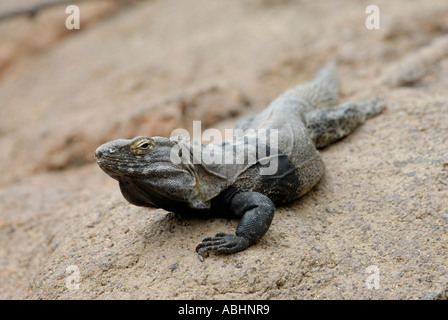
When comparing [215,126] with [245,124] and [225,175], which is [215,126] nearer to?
[245,124]

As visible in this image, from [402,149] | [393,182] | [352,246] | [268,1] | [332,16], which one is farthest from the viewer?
[268,1]

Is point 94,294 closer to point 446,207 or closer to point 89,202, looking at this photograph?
point 89,202

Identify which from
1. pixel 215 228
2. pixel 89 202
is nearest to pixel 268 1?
pixel 89 202

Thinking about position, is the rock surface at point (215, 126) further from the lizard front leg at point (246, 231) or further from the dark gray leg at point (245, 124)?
the dark gray leg at point (245, 124)

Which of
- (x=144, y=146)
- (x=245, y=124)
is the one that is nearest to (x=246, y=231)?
(x=144, y=146)

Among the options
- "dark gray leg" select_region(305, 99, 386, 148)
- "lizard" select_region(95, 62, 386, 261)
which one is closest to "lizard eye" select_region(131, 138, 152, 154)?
"lizard" select_region(95, 62, 386, 261)

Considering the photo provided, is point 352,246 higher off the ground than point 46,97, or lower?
lower
